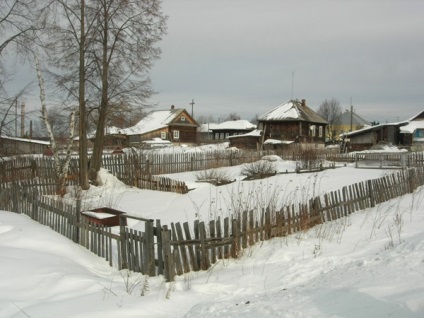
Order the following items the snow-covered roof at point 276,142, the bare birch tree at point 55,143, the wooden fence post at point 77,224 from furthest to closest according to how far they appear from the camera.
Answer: the snow-covered roof at point 276,142
the bare birch tree at point 55,143
the wooden fence post at point 77,224

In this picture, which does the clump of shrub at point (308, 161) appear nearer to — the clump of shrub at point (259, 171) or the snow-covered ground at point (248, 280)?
the clump of shrub at point (259, 171)

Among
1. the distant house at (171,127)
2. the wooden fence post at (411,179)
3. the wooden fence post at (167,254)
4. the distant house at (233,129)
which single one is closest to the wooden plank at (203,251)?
the wooden fence post at (167,254)

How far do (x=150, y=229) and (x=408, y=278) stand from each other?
11.9 feet

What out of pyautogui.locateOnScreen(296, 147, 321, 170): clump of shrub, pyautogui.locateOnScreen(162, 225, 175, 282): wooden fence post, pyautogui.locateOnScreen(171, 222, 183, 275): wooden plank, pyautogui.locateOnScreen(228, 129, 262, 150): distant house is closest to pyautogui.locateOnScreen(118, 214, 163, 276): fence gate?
pyautogui.locateOnScreen(162, 225, 175, 282): wooden fence post

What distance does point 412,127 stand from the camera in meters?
53.1

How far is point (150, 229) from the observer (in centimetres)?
598

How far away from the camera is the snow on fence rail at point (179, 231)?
237 inches

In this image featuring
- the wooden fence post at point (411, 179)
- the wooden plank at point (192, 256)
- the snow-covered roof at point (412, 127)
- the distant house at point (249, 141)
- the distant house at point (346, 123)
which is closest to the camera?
the wooden plank at point (192, 256)

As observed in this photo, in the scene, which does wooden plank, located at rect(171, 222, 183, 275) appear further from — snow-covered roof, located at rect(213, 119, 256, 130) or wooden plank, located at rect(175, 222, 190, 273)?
snow-covered roof, located at rect(213, 119, 256, 130)

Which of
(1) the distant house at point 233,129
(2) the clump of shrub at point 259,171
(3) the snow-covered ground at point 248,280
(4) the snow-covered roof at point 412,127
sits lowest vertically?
(3) the snow-covered ground at point 248,280

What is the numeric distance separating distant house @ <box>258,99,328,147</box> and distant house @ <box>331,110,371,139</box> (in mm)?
44885

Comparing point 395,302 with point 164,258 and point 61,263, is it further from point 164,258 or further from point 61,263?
point 61,263

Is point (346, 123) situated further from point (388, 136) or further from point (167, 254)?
point (167, 254)

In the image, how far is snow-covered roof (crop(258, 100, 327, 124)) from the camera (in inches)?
1946
